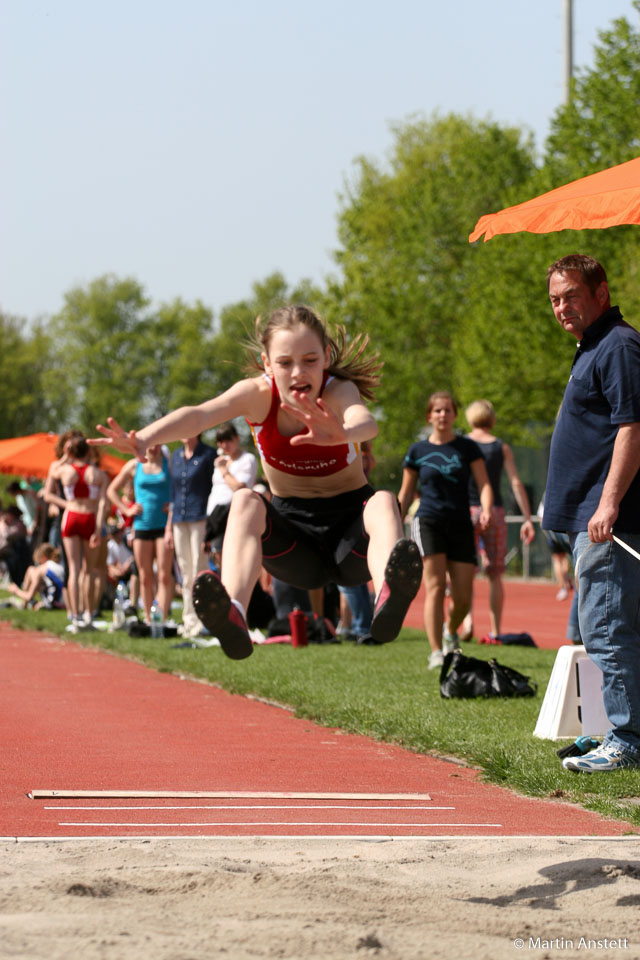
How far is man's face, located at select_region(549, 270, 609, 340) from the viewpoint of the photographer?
6410 millimetres

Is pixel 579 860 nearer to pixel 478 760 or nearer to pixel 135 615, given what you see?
pixel 478 760

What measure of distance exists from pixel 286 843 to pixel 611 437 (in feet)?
8.83

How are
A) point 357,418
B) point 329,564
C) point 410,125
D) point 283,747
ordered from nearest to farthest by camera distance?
1. point 357,418
2. point 329,564
3. point 283,747
4. point 410,125

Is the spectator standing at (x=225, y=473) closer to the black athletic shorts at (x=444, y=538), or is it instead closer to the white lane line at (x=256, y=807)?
the black athletic shorts at (x=444, y=538)

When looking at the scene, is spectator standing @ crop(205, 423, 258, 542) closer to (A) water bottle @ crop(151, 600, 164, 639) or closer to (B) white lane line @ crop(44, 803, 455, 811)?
(A) water bottle @ crop(151, 600, 164, 639)

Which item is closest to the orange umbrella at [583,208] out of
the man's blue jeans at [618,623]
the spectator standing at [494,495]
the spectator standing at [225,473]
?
the man's blue jeans at [618,623]

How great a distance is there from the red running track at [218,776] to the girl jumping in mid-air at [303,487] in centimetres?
75

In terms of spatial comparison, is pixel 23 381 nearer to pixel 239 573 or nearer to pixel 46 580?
pixel 46 580

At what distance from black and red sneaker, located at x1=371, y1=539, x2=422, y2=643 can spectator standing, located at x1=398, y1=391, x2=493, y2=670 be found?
486 centimetres

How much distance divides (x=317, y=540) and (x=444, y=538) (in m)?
4.58

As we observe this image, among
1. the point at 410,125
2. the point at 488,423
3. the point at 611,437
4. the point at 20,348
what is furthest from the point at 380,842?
the point at 20,348

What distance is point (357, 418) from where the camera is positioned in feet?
18.0

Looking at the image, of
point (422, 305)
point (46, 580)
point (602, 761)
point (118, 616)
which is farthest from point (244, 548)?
point (422, 305)

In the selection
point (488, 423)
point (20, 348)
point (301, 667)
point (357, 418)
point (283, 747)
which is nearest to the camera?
point (357, 418)
